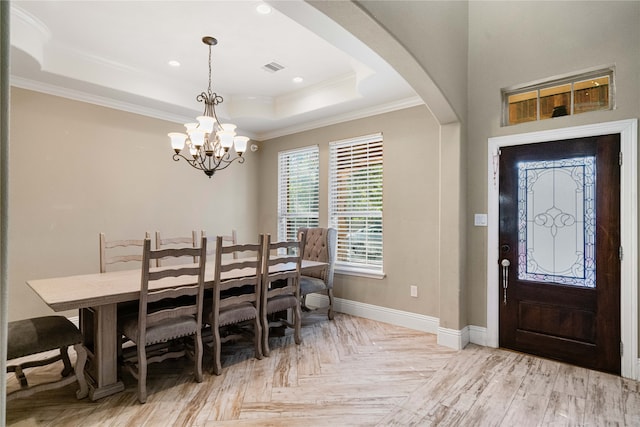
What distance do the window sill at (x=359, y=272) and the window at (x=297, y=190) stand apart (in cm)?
80

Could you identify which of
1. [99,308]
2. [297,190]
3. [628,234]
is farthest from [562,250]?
[99,308]

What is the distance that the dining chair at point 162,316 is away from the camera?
240cm

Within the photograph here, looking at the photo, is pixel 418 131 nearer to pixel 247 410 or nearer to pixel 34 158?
pixel 247 410

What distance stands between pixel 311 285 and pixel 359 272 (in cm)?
76

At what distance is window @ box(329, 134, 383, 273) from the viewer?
175 inches

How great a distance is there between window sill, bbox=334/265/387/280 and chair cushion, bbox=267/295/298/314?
1.28 m

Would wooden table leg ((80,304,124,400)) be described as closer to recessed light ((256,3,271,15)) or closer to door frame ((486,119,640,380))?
recessed light ((256,3,271,15))

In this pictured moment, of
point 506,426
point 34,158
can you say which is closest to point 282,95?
point 34,158

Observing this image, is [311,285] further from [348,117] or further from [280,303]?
[348,117]

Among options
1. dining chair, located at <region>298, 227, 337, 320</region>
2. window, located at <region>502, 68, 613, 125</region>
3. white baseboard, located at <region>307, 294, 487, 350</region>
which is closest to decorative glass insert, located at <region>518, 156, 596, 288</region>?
window, located at <region>502, 68, 613, 125</region>

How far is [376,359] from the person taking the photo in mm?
3172

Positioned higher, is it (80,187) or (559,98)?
(559,98)

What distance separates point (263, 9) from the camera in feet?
9.26

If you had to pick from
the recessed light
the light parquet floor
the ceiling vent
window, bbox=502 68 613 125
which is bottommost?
the light parquet floor
